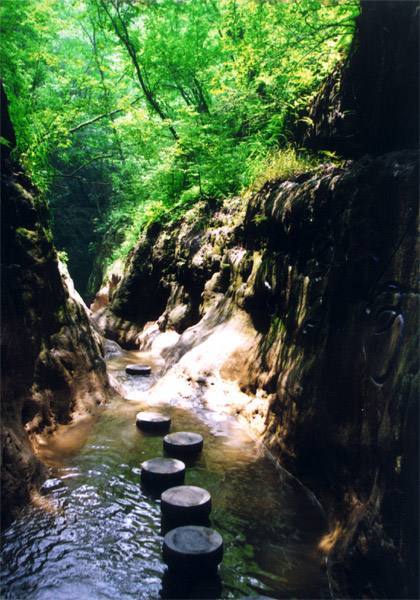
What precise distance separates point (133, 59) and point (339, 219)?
13.8 meters

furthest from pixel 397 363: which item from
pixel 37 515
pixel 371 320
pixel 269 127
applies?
pixel 269 127

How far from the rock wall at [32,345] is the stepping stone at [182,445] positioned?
1.78 metres

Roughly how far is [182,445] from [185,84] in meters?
15.0

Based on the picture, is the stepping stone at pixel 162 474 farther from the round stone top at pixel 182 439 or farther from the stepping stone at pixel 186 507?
the round stone top at pixel 182 439

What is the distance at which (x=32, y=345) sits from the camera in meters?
5.58

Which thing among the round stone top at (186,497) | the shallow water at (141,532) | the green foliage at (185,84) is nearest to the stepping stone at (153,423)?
the shallow water at (141,532)

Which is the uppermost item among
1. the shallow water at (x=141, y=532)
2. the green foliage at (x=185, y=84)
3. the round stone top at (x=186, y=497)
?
the green foliage at (x=185, y=84)

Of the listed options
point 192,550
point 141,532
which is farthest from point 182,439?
point 192,550

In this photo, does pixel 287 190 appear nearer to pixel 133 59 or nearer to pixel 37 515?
pixel 37 515

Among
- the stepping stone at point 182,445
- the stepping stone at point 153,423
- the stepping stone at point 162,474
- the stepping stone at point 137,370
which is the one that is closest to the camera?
the stepping stone at point 162,474

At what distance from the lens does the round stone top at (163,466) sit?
526 cm

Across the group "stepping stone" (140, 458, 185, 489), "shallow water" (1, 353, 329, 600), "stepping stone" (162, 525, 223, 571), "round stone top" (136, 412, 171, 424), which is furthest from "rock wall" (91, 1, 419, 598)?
"stepping stone" (140, 458, 185, 489)

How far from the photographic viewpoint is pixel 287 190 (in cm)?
830

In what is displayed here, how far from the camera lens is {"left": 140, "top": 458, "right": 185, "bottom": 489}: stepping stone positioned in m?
5.22
